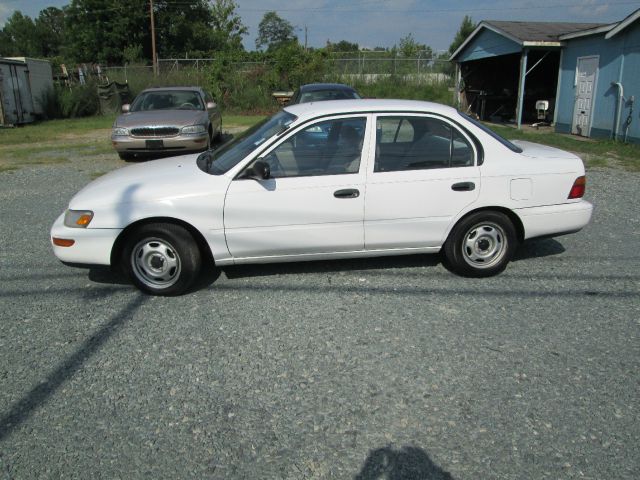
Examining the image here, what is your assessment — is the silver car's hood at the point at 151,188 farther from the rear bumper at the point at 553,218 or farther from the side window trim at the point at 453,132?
the rear bumper at the point at 553,218

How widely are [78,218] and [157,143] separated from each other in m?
7.39

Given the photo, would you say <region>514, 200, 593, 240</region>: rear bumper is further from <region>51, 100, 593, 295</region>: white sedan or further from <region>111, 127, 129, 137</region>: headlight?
<region>111, 127, 129, 137</region>: headlight

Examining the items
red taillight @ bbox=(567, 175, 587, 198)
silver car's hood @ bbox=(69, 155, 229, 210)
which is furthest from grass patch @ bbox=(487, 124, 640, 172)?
silver car's hood @ bbox=(69, 155, 229, 210)

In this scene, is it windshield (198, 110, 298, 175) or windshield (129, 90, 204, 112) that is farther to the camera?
windshield (129, 90, 204, 112)

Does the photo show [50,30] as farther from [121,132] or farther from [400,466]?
[400,466]

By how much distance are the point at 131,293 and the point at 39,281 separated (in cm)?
99

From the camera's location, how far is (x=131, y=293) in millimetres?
4781

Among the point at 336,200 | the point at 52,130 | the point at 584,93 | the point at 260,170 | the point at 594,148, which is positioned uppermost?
the point at 584,93

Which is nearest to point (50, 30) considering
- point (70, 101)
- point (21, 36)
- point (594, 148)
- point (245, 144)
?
point (21, 36)

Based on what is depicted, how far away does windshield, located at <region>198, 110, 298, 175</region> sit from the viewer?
15.6 ft

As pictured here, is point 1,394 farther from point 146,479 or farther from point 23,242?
point 23,242

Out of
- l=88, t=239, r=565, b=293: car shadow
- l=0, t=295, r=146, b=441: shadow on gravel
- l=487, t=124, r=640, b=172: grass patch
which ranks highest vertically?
l=487, t=124, r=640, b=172: grass patch

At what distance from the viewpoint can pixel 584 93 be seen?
1686 centimetres

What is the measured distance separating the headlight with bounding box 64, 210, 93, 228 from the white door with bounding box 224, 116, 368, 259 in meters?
1.11
